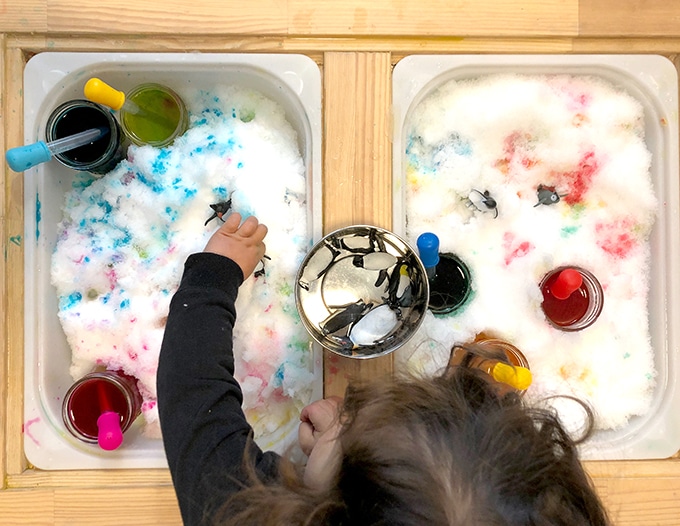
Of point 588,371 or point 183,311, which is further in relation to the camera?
point 588,371

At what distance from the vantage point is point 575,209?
731 millimetres

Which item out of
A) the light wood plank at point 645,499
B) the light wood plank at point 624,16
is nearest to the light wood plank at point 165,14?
the light wood plank at point 624,16

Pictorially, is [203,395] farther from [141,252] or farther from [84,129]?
[84,129]

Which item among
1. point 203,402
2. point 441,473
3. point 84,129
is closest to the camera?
point 441,473

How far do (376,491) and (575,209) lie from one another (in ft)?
1.49

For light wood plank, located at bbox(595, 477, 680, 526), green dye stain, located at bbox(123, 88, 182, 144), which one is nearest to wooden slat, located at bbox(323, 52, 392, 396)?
green dye stain, located at bbox(123, 88, 182, 144)

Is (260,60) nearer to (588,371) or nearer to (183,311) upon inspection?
(183,311)

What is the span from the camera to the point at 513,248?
2.38 ft

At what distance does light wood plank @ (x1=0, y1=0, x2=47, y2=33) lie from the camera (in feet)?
2.15

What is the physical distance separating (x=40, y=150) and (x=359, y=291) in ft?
1.26

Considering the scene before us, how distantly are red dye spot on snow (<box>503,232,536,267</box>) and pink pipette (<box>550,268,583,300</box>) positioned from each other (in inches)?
2.3

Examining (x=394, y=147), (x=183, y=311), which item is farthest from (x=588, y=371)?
(x=183, y=311)

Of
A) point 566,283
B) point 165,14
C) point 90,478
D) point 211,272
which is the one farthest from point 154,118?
point 566,283

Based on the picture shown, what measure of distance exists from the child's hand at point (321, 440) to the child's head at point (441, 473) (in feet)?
0.07
